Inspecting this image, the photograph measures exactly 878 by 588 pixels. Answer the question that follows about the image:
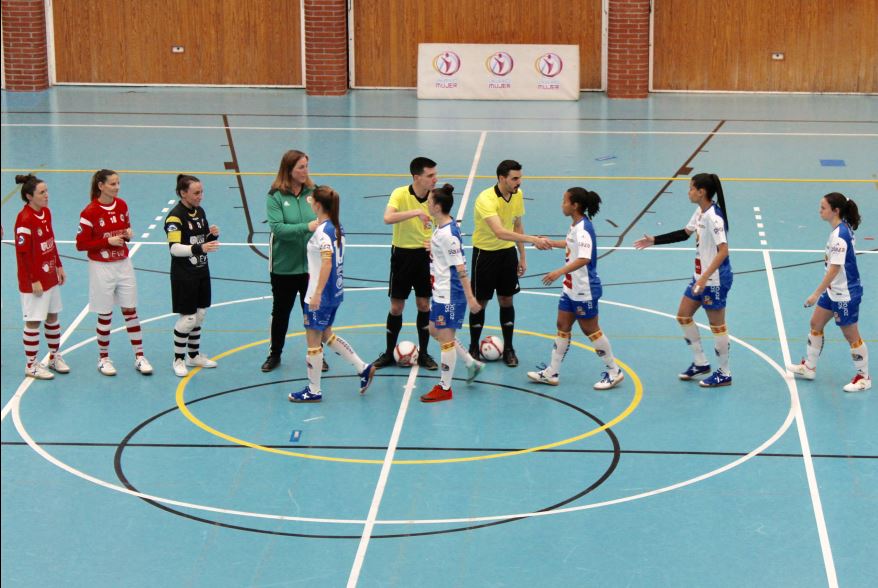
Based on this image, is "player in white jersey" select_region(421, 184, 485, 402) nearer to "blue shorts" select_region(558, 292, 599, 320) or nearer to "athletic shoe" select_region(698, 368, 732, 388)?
"blue shorts" select_region(558, 292, 599, 320)

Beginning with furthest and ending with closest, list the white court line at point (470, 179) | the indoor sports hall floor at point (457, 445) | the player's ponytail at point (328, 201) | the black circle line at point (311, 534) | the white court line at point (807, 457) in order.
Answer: the white court line at point (470, 179) → the player's ponytail at point (328, 201) → the black circle line at point (311, 534) → the indoor sports hall floor at point (457, 445) → the white court line at point (807, 457)

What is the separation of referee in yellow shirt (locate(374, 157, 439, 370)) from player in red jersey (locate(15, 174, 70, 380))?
104 inches

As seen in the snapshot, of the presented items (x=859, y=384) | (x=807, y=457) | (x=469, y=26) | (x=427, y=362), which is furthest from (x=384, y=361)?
(x=469, y=26)

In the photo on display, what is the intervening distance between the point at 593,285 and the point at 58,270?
428 cm

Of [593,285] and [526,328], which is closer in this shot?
[593,285]

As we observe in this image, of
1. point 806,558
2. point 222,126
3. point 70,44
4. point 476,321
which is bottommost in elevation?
point 806,558

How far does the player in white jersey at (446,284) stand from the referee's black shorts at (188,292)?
1924 mm

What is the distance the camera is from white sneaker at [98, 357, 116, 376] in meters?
9.47

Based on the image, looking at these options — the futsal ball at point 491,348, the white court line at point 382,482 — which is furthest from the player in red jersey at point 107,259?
the futsal ball at point 491,348

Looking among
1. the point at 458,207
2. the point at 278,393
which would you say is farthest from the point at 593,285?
the point at 458,207

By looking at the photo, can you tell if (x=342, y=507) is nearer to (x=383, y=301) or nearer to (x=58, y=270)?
(x=58, y=270)

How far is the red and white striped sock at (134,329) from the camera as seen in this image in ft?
31.2

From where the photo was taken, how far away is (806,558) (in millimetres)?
6465

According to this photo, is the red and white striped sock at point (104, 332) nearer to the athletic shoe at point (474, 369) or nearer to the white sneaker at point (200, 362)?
the white sneaker at point (200, 362)
